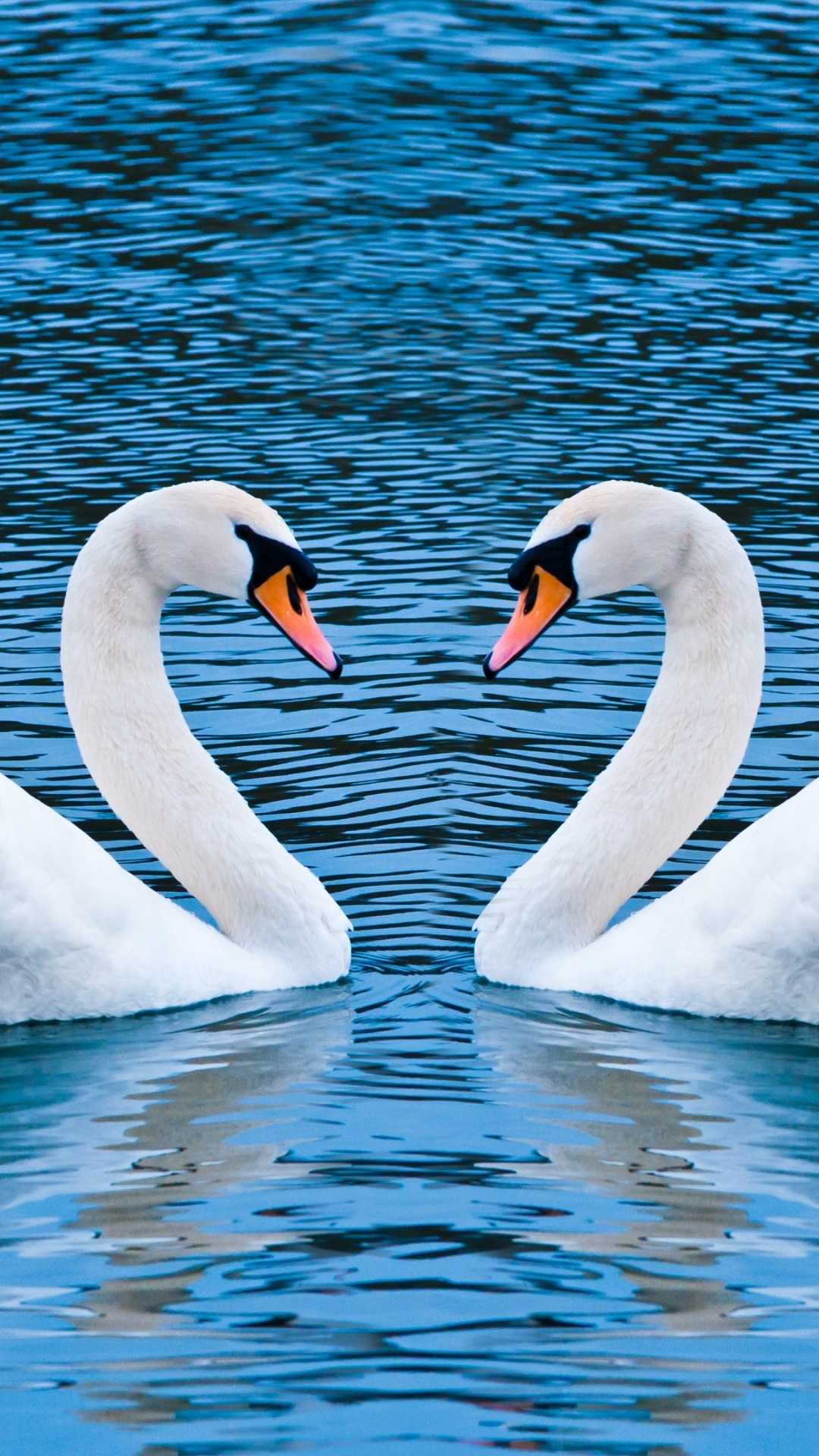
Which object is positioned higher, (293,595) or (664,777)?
(293,595)

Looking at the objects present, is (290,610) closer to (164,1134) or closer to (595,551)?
(595,551)

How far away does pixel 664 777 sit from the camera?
8.05 metres

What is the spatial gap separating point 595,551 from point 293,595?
3.36ft

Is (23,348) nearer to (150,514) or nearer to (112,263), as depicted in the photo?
(112,263)

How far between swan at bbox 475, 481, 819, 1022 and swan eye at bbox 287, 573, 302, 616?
27.6 inches

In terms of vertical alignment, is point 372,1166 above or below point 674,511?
below

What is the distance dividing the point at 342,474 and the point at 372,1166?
29.5 feet

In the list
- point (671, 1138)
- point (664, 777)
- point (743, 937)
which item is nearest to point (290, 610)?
point (664, 777)

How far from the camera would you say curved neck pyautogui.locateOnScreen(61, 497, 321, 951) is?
313 inches

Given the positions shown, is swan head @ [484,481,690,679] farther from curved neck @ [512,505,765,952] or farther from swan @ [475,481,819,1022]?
curved neck @ [512,505,765,952]

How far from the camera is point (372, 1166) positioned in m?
6.20

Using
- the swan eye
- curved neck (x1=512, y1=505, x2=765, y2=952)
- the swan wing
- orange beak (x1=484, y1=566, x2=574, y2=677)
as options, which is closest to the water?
the swan wing

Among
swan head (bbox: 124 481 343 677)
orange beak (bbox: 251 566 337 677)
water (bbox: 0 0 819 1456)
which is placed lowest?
water (bbox: 0 0 819 1456)

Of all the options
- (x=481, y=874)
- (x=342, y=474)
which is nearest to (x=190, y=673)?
(x=481, y=874)
